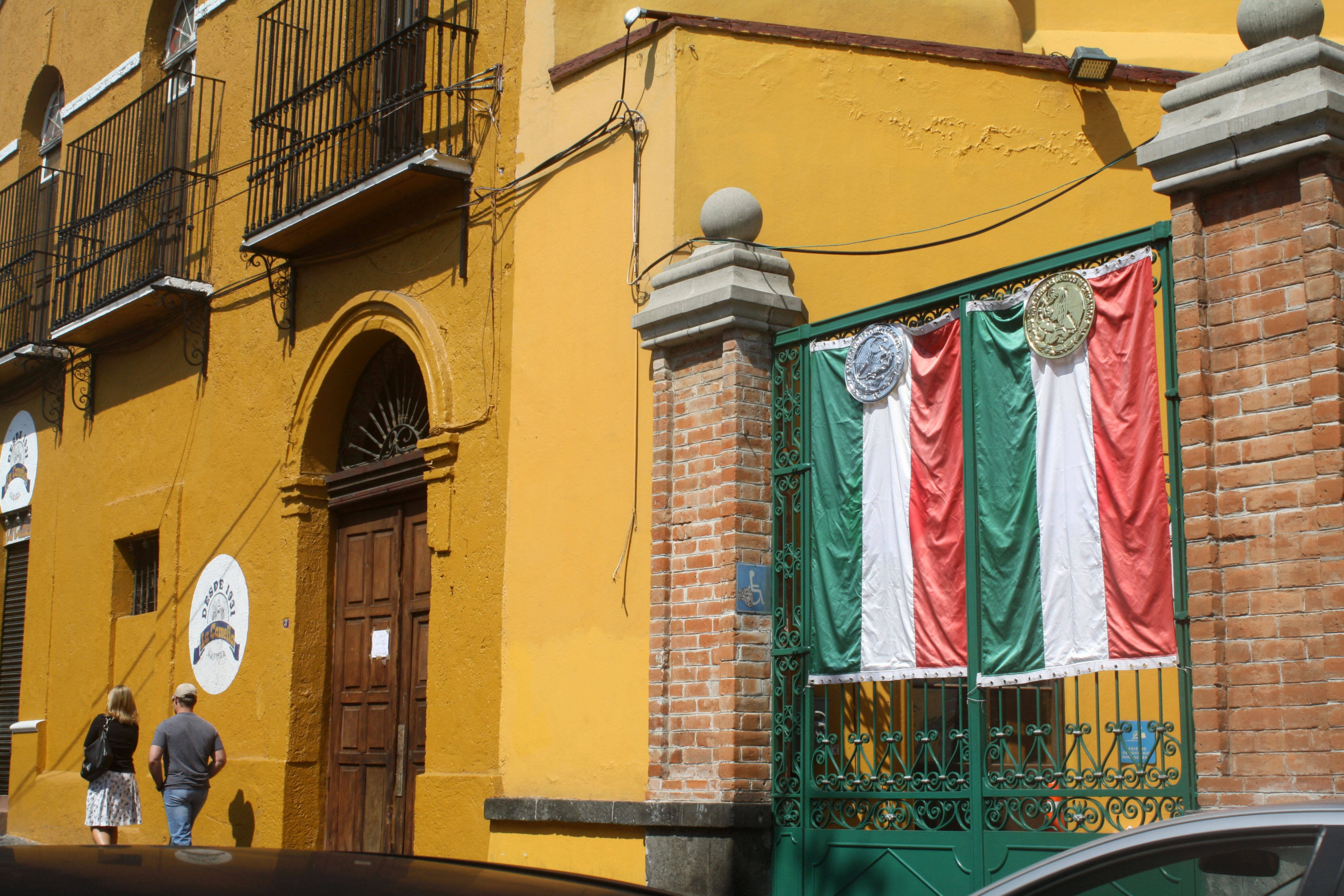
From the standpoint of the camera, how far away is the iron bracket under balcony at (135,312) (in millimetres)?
12375

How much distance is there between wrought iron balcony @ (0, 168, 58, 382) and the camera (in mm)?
15781

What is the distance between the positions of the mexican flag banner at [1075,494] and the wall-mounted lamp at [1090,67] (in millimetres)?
3245

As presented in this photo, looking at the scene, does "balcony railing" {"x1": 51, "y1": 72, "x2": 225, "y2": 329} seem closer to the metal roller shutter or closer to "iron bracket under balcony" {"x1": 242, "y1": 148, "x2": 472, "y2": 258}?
"iron bracket under balcony" {"x1": 242, "y1": 148, "x2": 472, "y2": 258}

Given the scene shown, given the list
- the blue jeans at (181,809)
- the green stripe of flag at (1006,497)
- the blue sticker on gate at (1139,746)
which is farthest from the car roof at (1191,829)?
the blue jeans at (181,809)

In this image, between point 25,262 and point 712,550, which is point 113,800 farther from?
point 25,262

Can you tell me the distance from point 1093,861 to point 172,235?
468 inches

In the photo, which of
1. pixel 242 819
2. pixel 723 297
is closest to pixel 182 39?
pixel 242 819

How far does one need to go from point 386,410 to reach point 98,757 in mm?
3340

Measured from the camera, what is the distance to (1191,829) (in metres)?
3.00

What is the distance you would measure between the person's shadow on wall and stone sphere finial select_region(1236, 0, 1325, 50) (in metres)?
8.69

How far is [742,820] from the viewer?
22.3 feet

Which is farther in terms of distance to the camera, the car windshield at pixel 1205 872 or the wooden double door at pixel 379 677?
the wooden double door at pixel 379 677

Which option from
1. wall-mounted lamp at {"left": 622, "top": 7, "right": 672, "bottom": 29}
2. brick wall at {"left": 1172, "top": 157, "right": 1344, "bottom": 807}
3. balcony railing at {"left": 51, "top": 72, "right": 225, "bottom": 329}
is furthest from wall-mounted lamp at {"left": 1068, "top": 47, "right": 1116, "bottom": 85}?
balcony railing at {"left": 51, "top": 72, "right": 225, "bottom": 329}

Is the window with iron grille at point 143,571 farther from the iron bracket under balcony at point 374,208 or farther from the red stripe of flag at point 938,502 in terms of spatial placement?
the red stripe of flag at point 938,502
